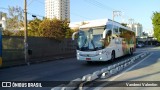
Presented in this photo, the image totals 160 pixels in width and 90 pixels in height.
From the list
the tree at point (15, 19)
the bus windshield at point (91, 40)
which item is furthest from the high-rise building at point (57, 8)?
the bus windshield at point (91, 40)

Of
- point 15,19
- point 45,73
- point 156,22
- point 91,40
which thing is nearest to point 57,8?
point 15,19

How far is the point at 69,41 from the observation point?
40281 millimetres

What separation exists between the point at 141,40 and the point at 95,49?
123 m

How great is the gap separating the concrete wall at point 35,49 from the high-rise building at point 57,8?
56.3ft

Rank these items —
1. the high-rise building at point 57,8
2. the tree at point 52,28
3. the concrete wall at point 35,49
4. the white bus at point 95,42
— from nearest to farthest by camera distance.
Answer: the white bus at point 95,42, the concrete wall at point 35,49, the tree at point 52,28, the high-rise building at point 57,8

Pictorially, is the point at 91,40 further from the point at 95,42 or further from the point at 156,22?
the point at 156,22

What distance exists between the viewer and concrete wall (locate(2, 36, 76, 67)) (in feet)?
84.7

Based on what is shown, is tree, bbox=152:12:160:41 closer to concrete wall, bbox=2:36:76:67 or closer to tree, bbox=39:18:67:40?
concrete wall, bbox=2:36:76:67

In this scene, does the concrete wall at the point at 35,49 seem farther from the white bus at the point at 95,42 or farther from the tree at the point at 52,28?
the white bus at the point at 95,42

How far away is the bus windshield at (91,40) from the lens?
72.6 feet

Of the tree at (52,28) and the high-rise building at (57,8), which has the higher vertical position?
the high-rise building at (57,8)

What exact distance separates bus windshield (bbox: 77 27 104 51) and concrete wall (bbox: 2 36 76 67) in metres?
6.01

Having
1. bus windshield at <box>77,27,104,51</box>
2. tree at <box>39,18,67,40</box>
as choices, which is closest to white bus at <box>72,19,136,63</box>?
bus windshield at <box>77,27,104,51</box>

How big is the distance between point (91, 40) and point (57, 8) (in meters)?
36.4
